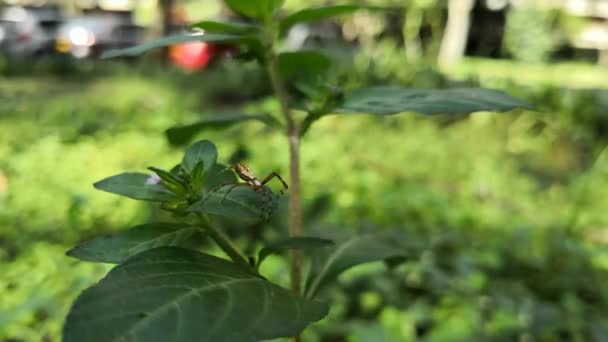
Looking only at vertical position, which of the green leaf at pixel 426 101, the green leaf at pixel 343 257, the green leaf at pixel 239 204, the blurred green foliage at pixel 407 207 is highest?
the green leaf at pixel 426 101

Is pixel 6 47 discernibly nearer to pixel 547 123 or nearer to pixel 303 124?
pixel 547 123

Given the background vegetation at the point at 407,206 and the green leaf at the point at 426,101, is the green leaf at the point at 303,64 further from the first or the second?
the background vegetation at the point at 407,206

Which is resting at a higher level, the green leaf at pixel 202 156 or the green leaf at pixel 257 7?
the green leaf at pixel 257 7

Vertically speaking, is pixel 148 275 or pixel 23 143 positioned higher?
pixel 148 275

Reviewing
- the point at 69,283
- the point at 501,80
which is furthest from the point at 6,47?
the point at 69,283

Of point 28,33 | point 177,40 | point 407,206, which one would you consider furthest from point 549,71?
point 177,40

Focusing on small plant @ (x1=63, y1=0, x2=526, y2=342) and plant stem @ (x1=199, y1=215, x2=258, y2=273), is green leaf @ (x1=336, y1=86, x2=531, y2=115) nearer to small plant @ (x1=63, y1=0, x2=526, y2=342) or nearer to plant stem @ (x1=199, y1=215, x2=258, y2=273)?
small plant @ (x1=63, y1=0, x2=526, y2=342)

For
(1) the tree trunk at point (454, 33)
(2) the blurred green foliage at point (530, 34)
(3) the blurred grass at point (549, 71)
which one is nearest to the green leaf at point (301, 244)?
(3) the blurred grass at point (549, 71)

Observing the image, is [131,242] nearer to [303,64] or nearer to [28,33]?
[303,64]
